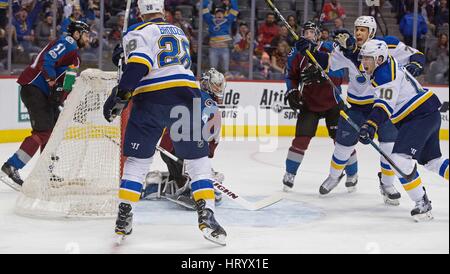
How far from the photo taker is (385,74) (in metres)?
4.55

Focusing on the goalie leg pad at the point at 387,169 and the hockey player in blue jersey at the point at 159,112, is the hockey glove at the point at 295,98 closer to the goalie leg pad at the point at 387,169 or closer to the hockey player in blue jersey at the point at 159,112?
the goalie leg pad at the point at 387,169

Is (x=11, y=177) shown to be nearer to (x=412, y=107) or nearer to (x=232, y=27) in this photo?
(x=412, y=107)

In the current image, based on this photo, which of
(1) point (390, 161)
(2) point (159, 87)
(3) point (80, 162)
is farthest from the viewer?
(3) point (80, 162)

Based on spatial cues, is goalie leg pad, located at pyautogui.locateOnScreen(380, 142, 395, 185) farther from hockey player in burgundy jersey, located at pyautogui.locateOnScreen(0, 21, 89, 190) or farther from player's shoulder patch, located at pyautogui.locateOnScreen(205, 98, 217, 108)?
hockey player in burgundy jersey, located at pyautogui.locateOnScreen(0, 21, 89, 190)

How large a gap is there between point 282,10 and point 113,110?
5779 millimetres

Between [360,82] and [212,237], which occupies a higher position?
[360,82]

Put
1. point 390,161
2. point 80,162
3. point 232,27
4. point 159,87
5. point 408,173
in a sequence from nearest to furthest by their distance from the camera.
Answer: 1. point 159,87
2. point 408,173
3. point 390,161
4. point 80,162
5. point 232,27

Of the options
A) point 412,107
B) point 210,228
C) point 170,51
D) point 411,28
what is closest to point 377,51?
point 412,107

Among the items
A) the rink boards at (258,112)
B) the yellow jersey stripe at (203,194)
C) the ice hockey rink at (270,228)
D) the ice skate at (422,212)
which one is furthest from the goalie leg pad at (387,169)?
the rink boards at (258,112)

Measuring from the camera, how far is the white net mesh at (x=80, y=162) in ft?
15.2

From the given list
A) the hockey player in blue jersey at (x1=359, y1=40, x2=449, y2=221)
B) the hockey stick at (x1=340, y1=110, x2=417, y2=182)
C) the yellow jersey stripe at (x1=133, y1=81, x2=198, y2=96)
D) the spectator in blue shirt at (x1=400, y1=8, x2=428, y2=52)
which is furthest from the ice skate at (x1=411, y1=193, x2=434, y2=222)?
the spectator in blue shirt at (x1=400, y1=8, x2=428, y2=52)

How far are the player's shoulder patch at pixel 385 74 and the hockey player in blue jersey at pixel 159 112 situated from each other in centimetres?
110

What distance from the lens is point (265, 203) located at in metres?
5.07

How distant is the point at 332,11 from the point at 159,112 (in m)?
5.76
